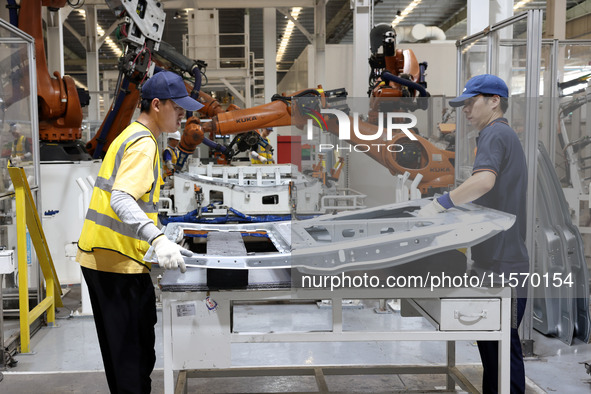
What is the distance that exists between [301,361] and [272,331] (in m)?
1.72

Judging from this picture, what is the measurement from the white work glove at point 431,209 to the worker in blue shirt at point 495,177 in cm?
2

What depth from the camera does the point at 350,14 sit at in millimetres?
16531

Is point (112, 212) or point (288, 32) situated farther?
point (288, 32)

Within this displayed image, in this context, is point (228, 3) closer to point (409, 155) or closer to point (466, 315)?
point (409, 155)

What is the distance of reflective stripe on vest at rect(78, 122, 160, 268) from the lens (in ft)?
8.02

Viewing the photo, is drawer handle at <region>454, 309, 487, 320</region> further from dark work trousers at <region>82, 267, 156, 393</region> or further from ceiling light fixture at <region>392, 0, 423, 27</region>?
ceiling light fixture at <region>392, 0, 423, 27</region>

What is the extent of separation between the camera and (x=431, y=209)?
87.9 inches

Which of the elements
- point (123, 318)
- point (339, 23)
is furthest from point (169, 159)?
point (339, 23)

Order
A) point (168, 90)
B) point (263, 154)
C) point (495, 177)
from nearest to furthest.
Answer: point (495, 177), point (168, 90), point (263, 154)

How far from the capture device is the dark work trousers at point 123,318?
8.37 feet

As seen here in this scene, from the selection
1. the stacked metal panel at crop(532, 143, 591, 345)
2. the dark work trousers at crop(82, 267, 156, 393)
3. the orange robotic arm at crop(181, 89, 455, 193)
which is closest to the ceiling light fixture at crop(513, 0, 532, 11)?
the stacked metal panel at crop(532, 143, 591, 345)

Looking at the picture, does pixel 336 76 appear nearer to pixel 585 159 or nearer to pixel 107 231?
pixel 585 159

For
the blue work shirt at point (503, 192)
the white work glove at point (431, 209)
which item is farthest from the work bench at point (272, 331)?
the white work glove at point (431, 209)

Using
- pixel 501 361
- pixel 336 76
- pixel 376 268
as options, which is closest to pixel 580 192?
pixel 501 361
